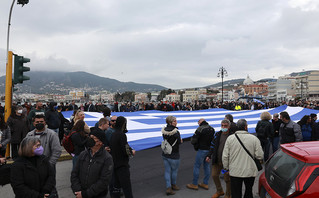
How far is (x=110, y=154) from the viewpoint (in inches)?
156

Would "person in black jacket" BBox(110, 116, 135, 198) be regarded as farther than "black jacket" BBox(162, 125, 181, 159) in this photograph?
No

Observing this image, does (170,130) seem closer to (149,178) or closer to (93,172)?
(149,178)

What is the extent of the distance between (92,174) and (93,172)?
0.03m

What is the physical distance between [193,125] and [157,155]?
165cm

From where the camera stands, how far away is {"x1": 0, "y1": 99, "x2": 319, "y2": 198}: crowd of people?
2.74 metres

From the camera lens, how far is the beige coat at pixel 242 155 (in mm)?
3748

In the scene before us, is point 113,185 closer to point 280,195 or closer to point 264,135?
point 280,195

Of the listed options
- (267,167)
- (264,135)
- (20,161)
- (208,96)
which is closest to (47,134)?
(20,161)

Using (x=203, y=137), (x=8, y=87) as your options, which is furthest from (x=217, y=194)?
(x=8, y=87)

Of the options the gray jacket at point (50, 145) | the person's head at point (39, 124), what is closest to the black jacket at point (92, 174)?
the gray jacket at point (50, 145)

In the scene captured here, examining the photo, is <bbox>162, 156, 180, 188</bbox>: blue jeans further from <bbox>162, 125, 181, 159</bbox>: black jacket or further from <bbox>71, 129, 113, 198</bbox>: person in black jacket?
<bbox>71, 129, 113, 198</bbox>: person in black jacket

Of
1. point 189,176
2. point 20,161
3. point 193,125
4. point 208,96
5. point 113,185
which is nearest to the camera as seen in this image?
point 20,161

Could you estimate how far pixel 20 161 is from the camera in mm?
2672

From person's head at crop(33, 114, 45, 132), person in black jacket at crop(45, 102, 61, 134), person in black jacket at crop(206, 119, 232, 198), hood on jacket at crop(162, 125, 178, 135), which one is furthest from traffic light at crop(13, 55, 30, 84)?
person in black jacket at crop(206, 119, 232, 198)
